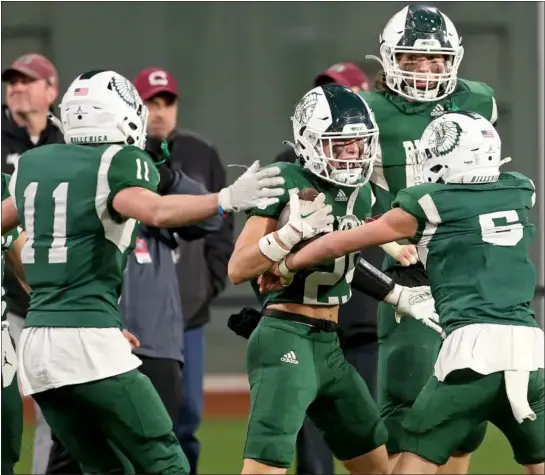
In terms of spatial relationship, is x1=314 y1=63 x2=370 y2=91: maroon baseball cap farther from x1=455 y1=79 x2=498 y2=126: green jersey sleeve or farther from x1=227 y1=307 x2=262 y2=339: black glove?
x1=227 y1=307 x2=262 y2=339: black glove

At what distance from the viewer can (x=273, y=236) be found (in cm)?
445

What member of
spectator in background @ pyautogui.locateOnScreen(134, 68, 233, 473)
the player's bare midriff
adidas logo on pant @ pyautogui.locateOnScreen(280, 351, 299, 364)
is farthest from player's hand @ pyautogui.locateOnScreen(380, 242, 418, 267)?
spectator in background @ pyautogui.locateOnScreen(134, 68, 233, 473)

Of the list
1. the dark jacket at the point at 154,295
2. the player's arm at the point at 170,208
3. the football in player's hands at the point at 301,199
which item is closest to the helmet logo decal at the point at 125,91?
the player's arm at the point at 170,208

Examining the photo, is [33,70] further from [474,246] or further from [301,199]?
[474,246]

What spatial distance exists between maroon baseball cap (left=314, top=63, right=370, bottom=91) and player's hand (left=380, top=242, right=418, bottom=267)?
167 centimetres

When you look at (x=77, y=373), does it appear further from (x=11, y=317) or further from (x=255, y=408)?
(x=11, y=317)

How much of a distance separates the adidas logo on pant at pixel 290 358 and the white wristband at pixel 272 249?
31 centimetres

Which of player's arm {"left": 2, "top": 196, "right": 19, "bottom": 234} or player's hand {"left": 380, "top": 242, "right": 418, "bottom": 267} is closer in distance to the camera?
player's arm {"left": 2, "top": 196, "right": 19, "bottom": 234}

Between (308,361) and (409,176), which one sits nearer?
(308,361)

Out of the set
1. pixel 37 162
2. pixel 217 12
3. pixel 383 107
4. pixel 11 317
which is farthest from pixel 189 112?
pixel 37 162

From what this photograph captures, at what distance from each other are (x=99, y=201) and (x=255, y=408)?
0.82 m

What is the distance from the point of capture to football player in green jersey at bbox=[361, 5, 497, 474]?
16.9 ft

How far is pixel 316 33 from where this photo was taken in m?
10.4

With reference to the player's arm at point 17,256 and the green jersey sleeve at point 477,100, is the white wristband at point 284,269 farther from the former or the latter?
the green jersey sleeve at point 477,100
